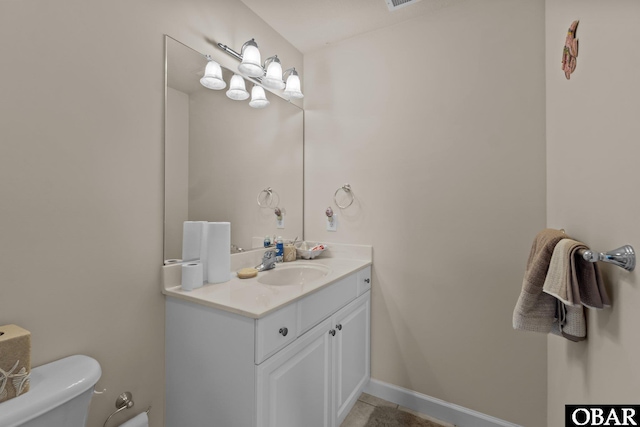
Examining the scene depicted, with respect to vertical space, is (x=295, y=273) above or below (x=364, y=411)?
above

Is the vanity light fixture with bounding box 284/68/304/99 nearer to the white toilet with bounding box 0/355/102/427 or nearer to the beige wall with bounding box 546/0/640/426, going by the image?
the beige wall with bounding box 546/0/640/426

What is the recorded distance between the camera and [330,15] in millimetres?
1784

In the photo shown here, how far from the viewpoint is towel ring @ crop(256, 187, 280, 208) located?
1.89m

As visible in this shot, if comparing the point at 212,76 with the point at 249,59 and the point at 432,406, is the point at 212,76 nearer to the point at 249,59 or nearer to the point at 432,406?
the point at 249,59

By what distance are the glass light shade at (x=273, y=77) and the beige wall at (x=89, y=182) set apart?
0.47 metres

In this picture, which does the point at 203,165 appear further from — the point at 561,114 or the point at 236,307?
the point at 561,114

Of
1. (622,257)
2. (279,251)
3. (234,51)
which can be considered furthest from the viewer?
(279,251)

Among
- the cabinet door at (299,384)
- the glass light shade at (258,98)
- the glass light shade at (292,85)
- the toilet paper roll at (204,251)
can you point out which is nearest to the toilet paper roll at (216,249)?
the toilet paper roll at (204,251)

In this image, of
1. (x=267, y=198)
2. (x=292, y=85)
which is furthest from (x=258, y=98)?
(x=267, y=198)

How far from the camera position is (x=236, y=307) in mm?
1032

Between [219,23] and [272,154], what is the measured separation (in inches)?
31.4

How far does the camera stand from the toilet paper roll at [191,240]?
4.47ft

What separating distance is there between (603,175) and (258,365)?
122 centimetres

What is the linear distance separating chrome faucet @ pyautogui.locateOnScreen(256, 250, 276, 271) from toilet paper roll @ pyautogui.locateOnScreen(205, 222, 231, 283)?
329mm
